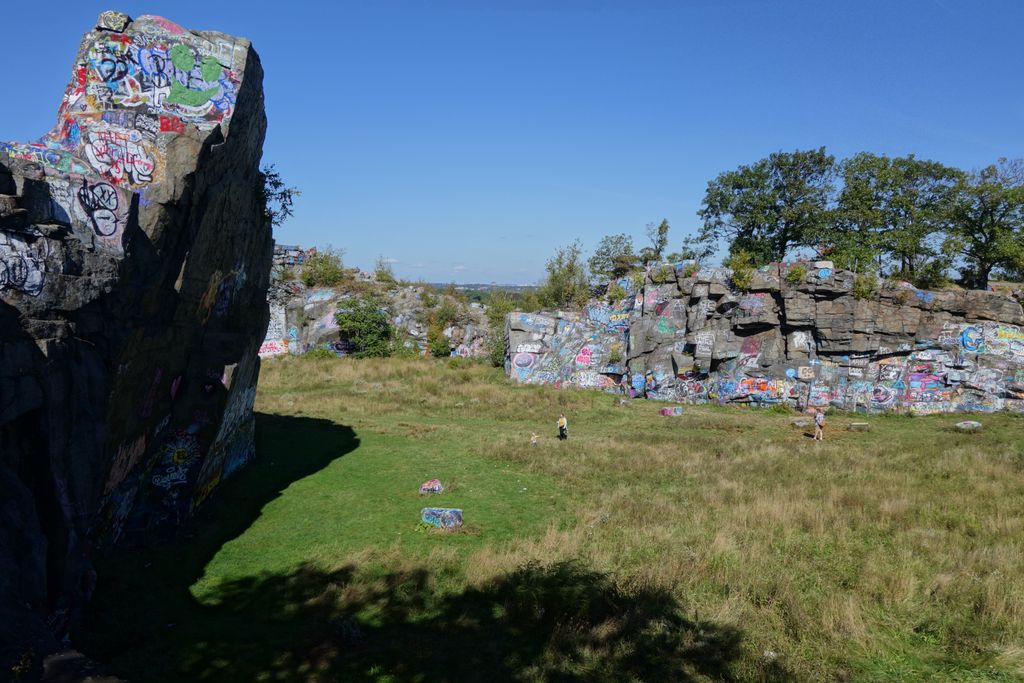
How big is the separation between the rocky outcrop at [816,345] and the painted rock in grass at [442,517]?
61.8 feet

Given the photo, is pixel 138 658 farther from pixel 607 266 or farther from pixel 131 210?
pixel 607 266

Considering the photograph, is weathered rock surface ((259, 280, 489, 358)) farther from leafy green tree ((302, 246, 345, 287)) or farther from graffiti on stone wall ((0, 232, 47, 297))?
graffiti on stone wall ((0, 232, 47, 297))

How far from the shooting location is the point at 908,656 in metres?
8.27

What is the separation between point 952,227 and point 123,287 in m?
35.4

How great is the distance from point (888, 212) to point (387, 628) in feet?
120

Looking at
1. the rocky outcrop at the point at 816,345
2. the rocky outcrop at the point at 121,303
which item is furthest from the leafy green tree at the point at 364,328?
the rocky outcrop at the point at 121,303

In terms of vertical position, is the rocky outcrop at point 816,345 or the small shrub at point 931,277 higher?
the small shrub at point 931,277

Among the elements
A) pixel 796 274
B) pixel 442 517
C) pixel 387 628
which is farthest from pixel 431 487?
pixel 796 274

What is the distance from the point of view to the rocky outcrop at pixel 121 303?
24.3ft

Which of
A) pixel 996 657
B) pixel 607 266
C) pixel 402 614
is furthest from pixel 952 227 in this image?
pixel 402 614

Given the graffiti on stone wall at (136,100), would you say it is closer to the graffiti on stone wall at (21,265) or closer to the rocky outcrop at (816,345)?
the graffiti on stone wall at (21,265)

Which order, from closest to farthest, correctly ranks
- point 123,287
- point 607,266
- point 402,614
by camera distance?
point 123,287 < point 402,614 < point 607,266

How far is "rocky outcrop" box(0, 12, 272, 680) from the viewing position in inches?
291

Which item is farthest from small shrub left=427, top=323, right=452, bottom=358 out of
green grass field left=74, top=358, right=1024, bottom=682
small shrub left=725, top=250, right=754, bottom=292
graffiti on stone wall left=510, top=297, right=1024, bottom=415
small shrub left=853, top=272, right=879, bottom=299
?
small shrub left=853, top=272, right=879, bottom=299
